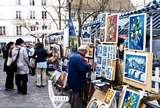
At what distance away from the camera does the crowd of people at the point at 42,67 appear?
10545 mm

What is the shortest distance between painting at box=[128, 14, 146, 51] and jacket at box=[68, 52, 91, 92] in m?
2.18

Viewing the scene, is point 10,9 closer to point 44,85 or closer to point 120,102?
point 44,85

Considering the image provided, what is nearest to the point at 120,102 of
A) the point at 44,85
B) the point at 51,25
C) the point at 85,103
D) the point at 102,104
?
the point at 102,104

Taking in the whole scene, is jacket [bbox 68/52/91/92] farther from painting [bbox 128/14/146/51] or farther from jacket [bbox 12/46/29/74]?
jacket [bbox 12/46/29/74]

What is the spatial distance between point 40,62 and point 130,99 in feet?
31.9

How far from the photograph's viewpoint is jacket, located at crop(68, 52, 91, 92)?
10.4 metres

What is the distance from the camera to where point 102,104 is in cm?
940

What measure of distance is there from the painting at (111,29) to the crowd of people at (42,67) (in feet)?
2.73

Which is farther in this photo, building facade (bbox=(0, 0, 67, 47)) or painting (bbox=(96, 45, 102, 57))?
building facade (bbox=(0, 0, 67, 47))

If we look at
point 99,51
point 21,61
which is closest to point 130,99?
point 99,51

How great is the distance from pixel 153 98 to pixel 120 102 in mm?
1063

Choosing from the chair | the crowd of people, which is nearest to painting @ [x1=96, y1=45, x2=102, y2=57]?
the crowd of people

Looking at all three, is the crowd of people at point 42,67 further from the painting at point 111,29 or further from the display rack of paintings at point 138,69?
the display rack of paintings at point 138,69

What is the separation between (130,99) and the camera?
27.0 ft
